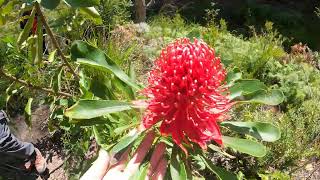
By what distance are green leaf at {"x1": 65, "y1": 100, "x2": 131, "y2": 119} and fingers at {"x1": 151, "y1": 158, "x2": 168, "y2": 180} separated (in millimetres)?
248

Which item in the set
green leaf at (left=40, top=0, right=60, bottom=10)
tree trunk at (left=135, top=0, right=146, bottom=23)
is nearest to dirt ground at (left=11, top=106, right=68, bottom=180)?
tree trunk at (left=135, top=0, right=146, bottom=23)

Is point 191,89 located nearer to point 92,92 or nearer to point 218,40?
point 92,92

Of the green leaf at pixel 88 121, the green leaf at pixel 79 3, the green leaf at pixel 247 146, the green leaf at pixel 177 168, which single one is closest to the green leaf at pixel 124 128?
the green leaf at pixel 88 121

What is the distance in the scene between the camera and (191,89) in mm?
1490

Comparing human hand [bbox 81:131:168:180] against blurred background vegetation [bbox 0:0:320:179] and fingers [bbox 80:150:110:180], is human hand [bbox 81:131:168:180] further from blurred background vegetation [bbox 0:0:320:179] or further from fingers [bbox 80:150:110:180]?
blurred background vegetation [bbox 0:0:320:179]

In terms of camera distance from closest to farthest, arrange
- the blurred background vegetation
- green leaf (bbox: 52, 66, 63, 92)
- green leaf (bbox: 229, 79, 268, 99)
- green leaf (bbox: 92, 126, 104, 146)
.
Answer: green leaf (bbox: 229, 79, 268, 99) → green leaf (bbox: 92, 126, 104, 146) → green leaf (bbox: 52, 66, 63, 92) → the blurred background vegetation

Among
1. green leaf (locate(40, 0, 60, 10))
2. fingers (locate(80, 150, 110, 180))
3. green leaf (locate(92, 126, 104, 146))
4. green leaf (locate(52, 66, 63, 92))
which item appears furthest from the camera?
green leaf (locate(52, 66, 63, 92))

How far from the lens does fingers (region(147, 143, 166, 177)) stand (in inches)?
61.0

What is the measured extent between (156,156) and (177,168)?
9 cm

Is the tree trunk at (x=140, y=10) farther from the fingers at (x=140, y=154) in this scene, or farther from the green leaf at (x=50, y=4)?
the green leaf at (x=50, y=4)

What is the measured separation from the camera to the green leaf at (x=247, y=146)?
1.57m

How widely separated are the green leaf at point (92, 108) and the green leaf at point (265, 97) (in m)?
0.45

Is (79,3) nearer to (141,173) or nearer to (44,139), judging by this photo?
(141,173)

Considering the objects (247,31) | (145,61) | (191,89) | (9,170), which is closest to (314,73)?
(145,61)
